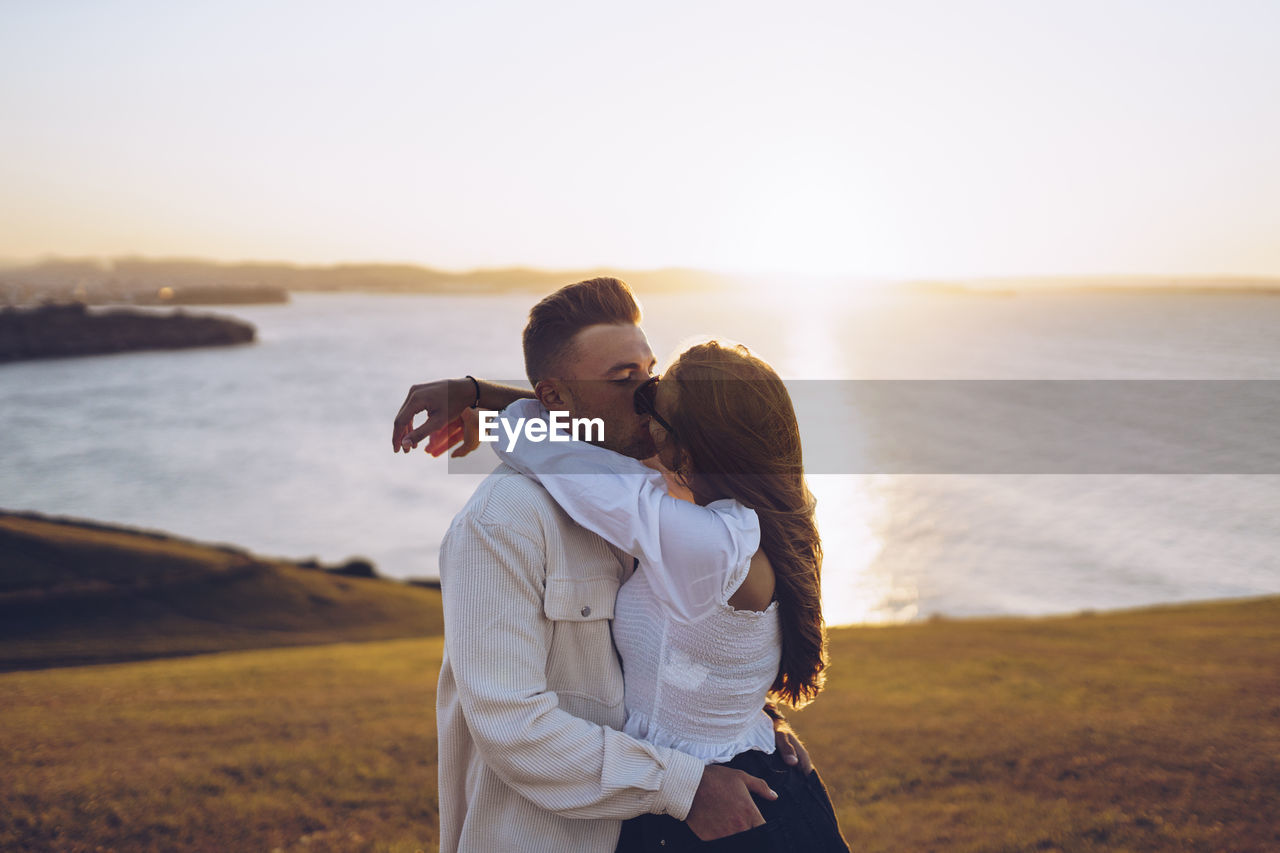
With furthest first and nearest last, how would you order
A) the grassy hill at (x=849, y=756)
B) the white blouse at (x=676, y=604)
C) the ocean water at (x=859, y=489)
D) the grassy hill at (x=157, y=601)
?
the ocean water at (x=859, y=489)
the grassy hill at (x=157, y=601)
the grassy hill at (x=849, y=756)
the white blouse at (x=676, y=604)

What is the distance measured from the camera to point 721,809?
2.07m

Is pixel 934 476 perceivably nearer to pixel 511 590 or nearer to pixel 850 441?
pixel 850 441

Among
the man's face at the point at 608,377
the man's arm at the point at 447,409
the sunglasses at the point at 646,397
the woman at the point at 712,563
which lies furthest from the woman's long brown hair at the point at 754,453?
the man's arm at the point at 447,409

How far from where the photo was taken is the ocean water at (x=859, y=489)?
30331 mm

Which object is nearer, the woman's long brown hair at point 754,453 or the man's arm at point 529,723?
the man's arm at point 529,723

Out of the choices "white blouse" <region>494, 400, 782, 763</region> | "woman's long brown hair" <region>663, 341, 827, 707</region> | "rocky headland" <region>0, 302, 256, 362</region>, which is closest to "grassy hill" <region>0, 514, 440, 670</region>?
"white blouse" <region>494, 400, 782, 763</region>

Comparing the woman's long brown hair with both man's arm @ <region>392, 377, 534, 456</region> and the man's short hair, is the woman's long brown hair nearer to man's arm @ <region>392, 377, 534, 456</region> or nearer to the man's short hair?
the man's short hair

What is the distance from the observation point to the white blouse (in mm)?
1985

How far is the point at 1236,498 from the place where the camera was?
35906mm

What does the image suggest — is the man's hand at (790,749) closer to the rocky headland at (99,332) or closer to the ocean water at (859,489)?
the ocean water at (859,489)

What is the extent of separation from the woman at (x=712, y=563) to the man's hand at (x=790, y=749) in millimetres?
45

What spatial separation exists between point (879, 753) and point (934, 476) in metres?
43.7

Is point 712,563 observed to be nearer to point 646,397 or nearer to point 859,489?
point 646,397

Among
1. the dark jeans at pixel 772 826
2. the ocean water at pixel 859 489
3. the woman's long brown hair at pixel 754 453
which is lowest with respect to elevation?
the ocean water at pixel 859 489
